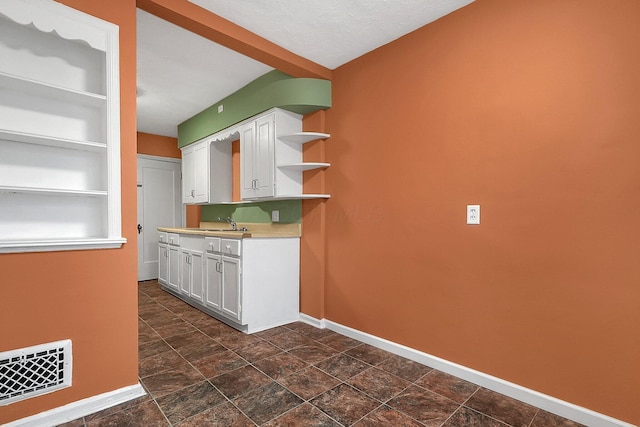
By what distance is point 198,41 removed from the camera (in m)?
2.90

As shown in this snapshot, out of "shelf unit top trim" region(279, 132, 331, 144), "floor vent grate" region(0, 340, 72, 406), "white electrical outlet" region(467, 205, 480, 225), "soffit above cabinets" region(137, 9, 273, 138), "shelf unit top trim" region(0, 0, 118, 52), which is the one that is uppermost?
"soffit above cabinets" region(137, 9, 273, 138)

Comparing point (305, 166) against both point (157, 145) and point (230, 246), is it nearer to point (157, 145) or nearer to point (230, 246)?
point (230, 246)

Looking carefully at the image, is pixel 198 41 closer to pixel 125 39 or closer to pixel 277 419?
pixel 125 39

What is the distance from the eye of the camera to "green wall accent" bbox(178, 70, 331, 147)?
10.5ft

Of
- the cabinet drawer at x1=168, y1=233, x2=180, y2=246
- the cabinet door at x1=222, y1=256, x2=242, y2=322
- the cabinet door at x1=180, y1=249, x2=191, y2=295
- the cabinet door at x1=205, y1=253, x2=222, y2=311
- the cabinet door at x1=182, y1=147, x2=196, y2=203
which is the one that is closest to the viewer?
the cabinet door at x1=222, y1=256, x2=242, y2=322

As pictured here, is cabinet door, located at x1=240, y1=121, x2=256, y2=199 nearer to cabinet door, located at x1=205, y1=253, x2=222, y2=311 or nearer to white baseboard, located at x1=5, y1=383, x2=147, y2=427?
cabinet door, located at x1=205, y1=253, x2=222, y2=311

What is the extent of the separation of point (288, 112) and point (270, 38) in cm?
84

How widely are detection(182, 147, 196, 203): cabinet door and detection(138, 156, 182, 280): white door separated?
885 millimetres

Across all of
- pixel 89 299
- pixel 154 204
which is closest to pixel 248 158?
pixel 89 299

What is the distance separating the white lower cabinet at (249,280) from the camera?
3178mm

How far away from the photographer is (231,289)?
3283 millimetres

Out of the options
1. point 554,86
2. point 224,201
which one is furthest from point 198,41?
point 554,86

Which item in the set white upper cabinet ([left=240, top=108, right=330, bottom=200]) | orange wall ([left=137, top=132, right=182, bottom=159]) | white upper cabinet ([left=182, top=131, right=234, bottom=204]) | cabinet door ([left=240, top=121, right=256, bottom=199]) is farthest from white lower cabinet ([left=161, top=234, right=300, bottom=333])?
orange wall ([left=137, top=132, right=182, bottom=159])

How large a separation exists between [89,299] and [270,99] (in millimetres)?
2463
